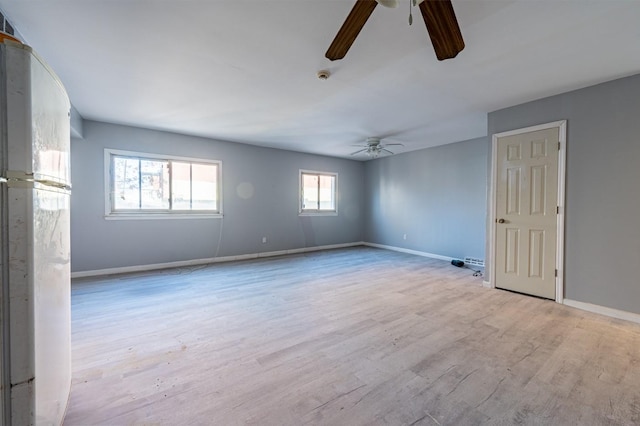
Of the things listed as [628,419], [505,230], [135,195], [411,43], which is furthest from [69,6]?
[505,230]

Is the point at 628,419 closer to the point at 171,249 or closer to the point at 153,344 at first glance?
the point at 153,344

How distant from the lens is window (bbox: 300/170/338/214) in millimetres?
6648

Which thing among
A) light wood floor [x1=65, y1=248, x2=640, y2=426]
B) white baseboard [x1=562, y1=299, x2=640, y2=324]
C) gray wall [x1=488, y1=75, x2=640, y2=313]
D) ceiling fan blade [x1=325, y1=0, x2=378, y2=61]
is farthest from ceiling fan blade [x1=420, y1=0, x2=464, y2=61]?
white baseboard [x1=562, y1=299, x2=640, y2=324]

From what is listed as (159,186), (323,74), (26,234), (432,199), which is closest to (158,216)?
(159,186)

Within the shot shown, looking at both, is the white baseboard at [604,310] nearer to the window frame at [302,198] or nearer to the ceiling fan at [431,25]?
the ceiling fan at [431,25]

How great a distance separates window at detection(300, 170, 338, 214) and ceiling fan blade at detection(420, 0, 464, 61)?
5011 millimetres

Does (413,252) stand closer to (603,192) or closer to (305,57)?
(603,192)

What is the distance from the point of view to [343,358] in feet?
6.66

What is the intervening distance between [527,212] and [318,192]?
4.51 metres

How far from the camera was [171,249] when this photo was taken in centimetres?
482

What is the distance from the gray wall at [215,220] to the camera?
13.7 feet

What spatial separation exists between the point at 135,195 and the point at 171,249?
1108 millimetres

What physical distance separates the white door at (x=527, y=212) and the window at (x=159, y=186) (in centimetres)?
483

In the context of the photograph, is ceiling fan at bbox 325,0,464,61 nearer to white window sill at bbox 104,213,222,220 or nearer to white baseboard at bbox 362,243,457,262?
white window sill at bbox 104,213,222,220
